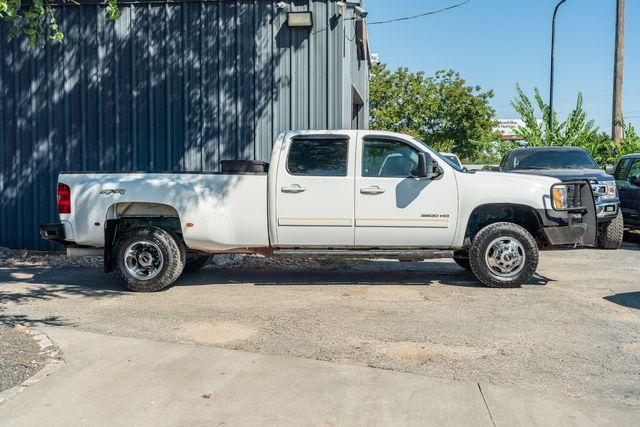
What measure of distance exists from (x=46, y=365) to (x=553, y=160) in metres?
11.1

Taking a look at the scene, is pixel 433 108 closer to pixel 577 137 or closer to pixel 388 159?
pixel 577 137

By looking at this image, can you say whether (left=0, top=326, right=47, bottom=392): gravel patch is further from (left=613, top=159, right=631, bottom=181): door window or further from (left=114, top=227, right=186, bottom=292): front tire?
(left=613, top=159, right=631, bottom=181): door window

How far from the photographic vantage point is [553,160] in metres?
14.0

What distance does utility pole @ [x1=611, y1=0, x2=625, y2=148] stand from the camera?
72.2ft

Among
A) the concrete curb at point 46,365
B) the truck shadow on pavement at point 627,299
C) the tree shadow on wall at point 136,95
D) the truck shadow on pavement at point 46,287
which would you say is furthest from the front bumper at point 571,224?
the concrete curb at point 46,365

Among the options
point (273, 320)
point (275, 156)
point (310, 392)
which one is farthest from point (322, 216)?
point (310, 392)

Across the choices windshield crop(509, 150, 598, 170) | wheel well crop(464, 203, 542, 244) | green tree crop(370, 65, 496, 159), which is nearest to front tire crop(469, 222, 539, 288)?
wheel well crop(464, 203, 542, 244)

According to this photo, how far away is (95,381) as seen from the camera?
518 cm

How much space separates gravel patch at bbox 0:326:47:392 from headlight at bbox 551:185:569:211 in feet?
20.3

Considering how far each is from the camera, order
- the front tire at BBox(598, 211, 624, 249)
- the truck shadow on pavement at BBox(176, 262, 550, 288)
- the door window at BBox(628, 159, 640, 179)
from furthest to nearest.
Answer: the door window at BBox(628, 159, 640, 179)
the front tire at BBox(598, 211, 624, 249)
the truck shadow on pavement at BBox(176, 262, 550, 288)

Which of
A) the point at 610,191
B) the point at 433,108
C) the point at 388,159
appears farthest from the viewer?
the point at 433,108

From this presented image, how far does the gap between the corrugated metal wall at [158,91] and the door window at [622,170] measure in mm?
6390

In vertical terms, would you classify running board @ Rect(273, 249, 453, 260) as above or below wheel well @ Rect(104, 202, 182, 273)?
below

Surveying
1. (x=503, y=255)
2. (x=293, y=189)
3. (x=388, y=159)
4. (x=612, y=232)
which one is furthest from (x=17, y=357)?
(x=612, y=232)
